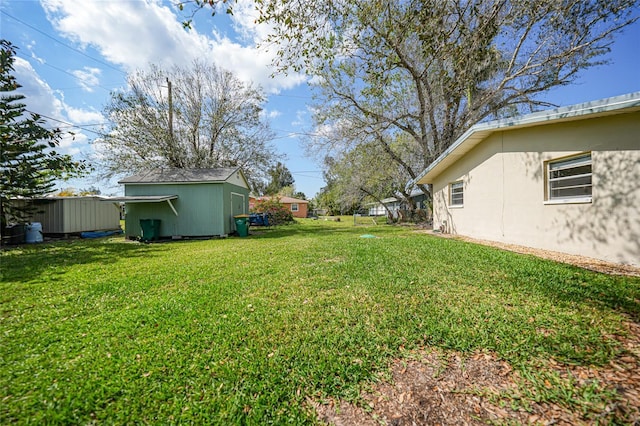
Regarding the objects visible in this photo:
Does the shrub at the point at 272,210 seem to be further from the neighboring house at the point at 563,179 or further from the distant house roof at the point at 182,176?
the neighboring house at the point at 563,179

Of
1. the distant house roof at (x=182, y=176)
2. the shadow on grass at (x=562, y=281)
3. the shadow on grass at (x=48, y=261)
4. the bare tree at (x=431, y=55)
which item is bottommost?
the shadow on grass at (x=48, y=261)

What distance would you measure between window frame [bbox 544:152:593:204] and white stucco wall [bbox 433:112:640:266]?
104mm

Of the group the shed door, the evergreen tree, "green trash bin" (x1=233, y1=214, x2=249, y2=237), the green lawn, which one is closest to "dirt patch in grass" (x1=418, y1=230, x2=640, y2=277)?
the green lawn

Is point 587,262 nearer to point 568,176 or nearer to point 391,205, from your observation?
point 568,176

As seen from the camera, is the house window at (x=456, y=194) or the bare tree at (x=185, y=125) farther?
the bare tree at (x=185, y=125)

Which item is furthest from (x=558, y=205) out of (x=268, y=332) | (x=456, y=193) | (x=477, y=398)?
(x=268, y=332)

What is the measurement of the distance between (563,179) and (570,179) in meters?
0.17

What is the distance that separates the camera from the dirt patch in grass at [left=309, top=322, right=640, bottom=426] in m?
1.69

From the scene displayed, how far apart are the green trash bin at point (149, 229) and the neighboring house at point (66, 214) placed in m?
2.80

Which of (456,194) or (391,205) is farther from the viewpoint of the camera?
(391,205)

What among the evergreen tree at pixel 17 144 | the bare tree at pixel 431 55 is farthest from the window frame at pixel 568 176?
the evergreen tree at pixel 17 144

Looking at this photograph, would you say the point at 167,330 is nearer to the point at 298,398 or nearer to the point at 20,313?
the point at 298,398

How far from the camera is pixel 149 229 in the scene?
455 inches

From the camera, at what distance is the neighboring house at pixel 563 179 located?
5.01 m
